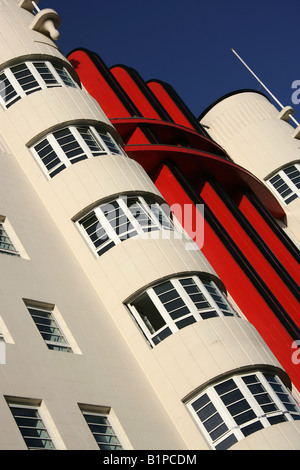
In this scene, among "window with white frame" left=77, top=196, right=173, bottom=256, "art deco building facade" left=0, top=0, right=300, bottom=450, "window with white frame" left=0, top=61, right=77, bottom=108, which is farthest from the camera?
"window with white frame" left=0, top=61, right=77, bottom=108

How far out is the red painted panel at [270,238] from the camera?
106ft

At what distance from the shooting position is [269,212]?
34.9 meters

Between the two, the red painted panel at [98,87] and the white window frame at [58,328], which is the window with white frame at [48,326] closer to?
the white window frame at [58,328]

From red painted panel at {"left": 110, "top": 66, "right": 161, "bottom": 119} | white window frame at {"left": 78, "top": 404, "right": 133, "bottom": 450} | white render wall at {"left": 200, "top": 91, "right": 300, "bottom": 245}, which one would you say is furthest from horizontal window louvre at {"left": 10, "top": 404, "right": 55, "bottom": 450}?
red painted panel at {"left": 110, "top": 66, "right": 161, "bottom": 119}

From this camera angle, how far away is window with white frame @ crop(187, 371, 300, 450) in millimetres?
19062

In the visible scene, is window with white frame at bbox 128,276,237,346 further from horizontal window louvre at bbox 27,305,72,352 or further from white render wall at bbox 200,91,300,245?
white render wall at bbox 200,91,300,245

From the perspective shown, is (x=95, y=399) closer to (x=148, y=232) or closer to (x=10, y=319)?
(x=10, y=319)

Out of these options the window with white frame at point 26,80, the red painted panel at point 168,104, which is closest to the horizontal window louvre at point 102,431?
the window with white frame at point 26,80

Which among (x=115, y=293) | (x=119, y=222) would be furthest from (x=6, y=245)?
(x=119, y=222)

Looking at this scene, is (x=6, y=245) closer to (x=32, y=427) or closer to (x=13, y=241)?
(x=13, y=241)

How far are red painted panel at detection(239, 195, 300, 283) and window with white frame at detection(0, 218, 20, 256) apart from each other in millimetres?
14775

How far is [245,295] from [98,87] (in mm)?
17073

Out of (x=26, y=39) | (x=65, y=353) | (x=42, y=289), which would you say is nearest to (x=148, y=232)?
(x=42, y=289)
